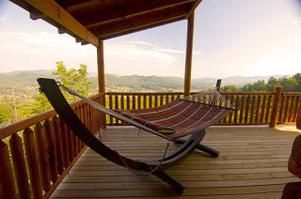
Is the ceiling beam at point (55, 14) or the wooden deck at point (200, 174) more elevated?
the ceiling beam at point (55, 14)

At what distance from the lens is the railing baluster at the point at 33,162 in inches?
58.2

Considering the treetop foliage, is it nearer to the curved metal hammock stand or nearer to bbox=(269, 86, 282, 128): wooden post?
bbox=(269, 86, 282, 128): wooden post

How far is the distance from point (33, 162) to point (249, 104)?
4.44 meters

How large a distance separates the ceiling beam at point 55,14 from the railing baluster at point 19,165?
120 centimetres

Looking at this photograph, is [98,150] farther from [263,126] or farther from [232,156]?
[263,126]

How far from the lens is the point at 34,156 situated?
5.03ft

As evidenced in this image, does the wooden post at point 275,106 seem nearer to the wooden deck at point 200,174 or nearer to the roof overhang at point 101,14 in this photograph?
the wooden deck at point 200,174

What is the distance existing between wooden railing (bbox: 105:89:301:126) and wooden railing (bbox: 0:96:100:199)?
197 cm

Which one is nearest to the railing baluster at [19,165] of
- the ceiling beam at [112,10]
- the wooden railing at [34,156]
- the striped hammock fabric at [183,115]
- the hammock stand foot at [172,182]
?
the wooden railing at [34,156]

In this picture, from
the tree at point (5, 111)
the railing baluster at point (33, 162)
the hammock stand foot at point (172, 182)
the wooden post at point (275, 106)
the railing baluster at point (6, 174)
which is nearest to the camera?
the railing baluster at point (6, 174)

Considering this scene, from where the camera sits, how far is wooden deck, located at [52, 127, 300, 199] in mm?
1917

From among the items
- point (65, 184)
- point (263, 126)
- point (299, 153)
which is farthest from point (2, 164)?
point (263, 126)

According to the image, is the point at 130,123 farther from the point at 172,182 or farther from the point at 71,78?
the point at 71,78

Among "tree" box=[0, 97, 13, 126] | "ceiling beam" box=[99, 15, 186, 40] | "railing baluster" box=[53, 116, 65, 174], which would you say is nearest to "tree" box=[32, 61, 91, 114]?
"tree" box=[0, 97, 13, 126]
